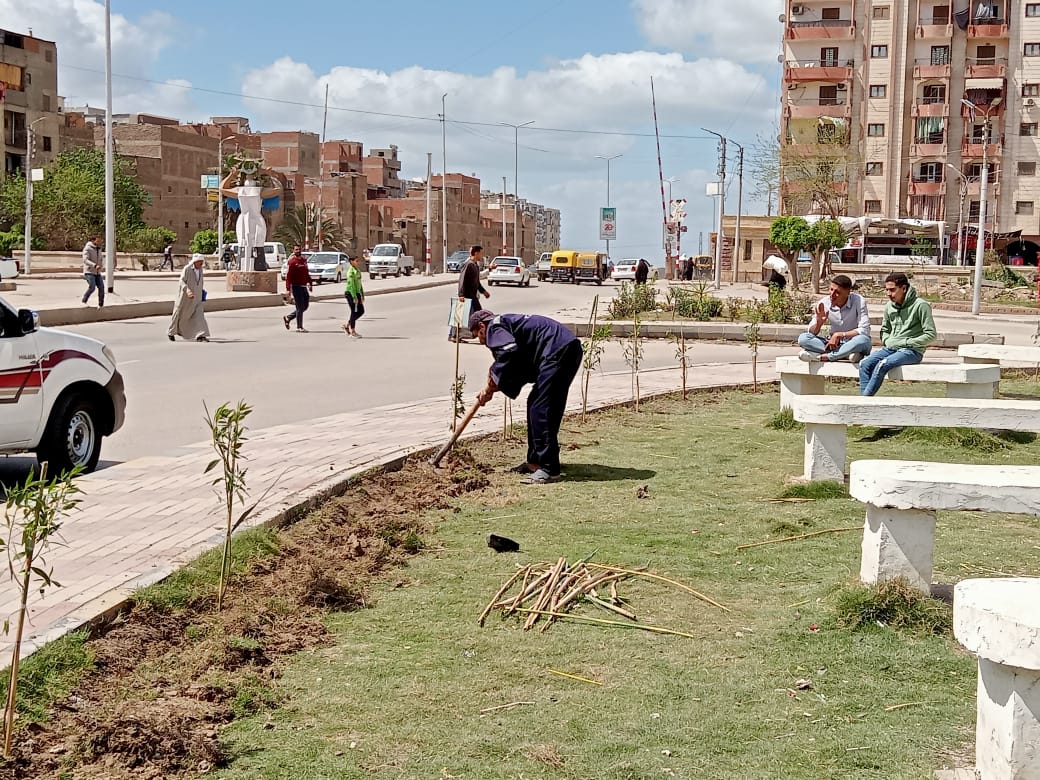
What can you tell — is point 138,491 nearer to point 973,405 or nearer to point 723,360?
point 973,405

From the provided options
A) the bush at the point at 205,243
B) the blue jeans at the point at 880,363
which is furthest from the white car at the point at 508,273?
the blue jeans at the point at 880,363

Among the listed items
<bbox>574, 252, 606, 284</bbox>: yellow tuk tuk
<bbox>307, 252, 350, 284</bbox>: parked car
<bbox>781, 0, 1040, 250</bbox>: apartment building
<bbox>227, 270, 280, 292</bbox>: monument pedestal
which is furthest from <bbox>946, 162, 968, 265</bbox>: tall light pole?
<bbox>227, 270, 280, 292</bbox>: monument pedestal

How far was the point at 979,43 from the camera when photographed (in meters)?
72.6

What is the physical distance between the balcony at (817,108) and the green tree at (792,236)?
971 inches

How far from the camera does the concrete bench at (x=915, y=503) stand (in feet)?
16.6

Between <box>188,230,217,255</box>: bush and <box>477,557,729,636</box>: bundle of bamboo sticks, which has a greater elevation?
<box>188,230,217,255</box>: bush

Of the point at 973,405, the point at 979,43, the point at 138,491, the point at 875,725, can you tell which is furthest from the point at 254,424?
the point at 979,43

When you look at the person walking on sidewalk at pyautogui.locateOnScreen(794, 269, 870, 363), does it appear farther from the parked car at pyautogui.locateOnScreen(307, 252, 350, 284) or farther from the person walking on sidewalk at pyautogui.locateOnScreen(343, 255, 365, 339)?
the parked car at pyautogui.locateOnScreen(307, 252, 350, 284)

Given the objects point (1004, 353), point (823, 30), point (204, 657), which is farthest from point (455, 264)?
point (204, 657)

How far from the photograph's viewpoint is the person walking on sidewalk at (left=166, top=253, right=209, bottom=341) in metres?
21.0

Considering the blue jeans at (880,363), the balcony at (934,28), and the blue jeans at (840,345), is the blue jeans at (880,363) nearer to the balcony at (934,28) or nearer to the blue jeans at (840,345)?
the blue jeans at (840,345)

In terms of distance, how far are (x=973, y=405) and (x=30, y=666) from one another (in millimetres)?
6098

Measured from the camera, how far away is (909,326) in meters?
11.2

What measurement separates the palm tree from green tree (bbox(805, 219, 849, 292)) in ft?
148
